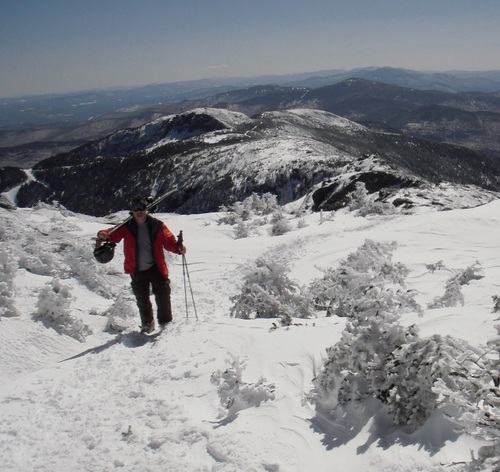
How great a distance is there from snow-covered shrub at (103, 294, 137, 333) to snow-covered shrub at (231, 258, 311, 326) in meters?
2.32

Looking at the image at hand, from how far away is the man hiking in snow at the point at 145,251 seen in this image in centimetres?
749

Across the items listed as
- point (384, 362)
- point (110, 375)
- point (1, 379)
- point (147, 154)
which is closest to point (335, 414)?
point (384, 362)

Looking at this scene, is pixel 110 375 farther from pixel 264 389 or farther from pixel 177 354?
pixel 264 389

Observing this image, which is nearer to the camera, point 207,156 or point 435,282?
point 435,282

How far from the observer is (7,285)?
8227 millimetres

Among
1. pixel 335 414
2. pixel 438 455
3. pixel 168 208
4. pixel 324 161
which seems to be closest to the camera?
pixel 438 455

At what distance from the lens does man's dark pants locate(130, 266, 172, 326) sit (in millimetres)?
7777

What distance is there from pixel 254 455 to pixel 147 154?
114 meters

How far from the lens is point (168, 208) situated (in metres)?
80.9

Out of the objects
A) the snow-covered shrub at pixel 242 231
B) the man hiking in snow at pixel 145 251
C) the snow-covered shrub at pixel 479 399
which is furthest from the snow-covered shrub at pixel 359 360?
the snow-covered shrub at pixel 242 231

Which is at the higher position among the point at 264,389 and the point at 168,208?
the point at 264,389

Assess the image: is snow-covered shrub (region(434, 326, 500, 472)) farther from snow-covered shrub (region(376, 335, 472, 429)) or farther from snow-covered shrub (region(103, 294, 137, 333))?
snow-covered shrub (region(103, 294, 137, 333))

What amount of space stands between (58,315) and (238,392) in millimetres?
4870

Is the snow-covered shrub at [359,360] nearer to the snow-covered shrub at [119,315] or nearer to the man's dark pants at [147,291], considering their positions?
the man's dark pants at [147,291]
